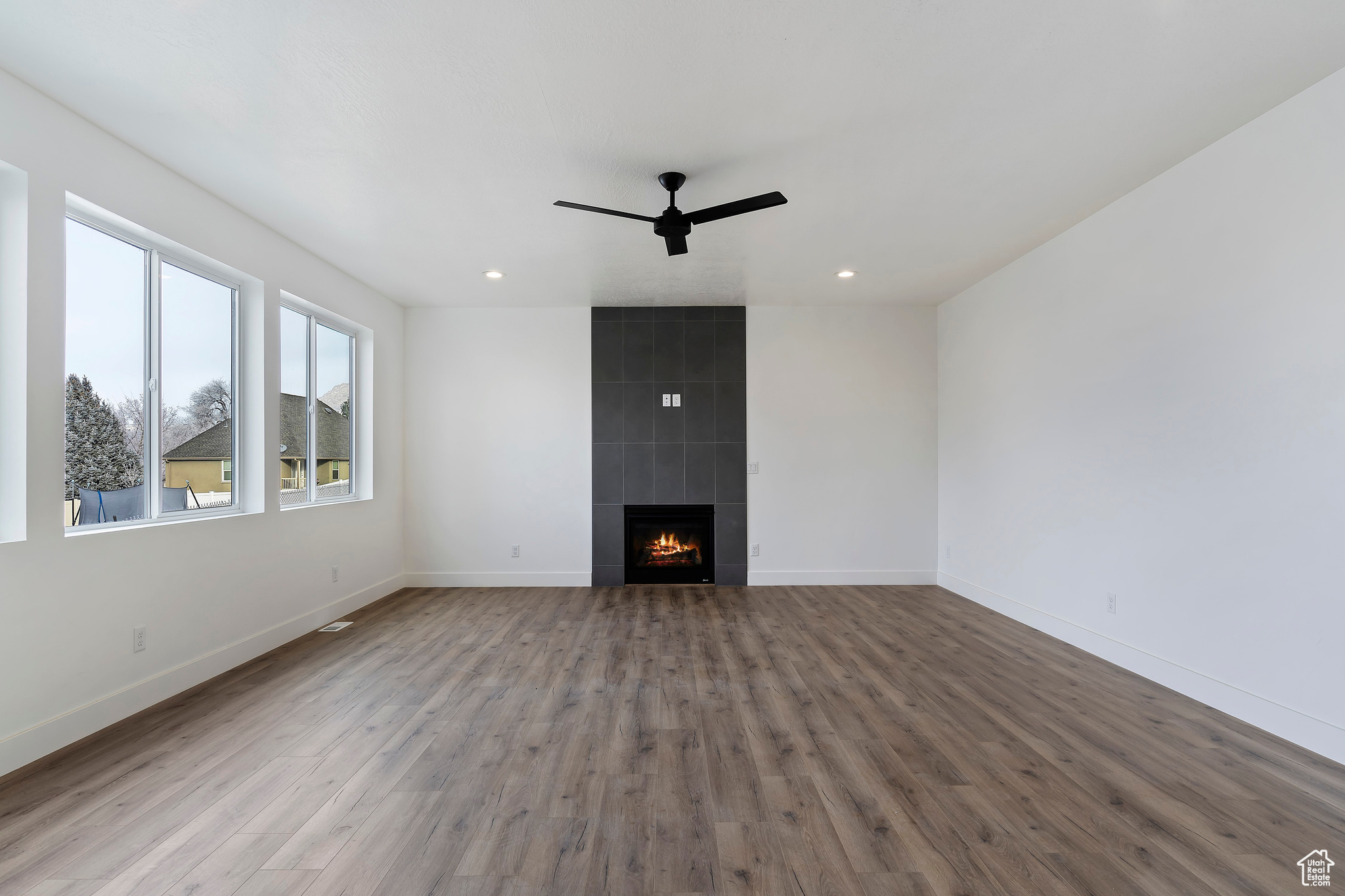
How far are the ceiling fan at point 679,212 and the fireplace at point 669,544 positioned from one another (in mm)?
3087

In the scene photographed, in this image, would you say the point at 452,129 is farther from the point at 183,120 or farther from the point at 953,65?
the point at 953,65

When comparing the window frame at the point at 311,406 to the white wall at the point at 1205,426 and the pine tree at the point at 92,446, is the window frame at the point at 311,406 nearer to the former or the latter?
the pine tree at the point at 92,446

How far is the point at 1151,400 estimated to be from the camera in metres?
3.22

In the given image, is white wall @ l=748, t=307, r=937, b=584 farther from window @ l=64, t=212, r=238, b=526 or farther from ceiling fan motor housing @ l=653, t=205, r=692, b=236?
window @ l=64, t=212, r=238, b=526

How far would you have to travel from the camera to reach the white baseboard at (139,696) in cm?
229

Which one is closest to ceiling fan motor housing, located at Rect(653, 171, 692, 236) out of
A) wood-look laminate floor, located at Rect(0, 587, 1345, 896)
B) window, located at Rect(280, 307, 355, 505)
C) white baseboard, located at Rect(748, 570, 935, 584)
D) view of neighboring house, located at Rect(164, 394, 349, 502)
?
wood-look laminate floor, located at Rect(0, 587, 1345, 896)

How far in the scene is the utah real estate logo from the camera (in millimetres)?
1654

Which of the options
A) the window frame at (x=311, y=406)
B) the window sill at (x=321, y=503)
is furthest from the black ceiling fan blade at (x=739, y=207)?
the window sill at (x=321, y=503)

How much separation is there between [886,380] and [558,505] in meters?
3.58

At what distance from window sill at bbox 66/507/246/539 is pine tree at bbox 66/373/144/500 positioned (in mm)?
162

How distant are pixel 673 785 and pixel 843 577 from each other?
13.0 feet

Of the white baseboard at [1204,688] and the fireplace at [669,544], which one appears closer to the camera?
the white baseboard at [1204,688]

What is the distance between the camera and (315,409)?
4512 mm

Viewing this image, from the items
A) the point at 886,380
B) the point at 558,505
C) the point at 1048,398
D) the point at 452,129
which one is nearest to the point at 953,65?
the point at 452,129
